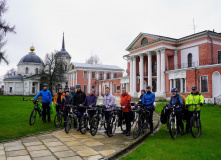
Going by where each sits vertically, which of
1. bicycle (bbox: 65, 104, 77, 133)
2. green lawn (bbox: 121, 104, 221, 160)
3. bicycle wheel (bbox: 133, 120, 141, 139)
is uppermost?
bicycle (bbox: 65, 104, 77, 133)

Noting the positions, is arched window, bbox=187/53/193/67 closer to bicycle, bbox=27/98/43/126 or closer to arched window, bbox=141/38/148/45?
arched window, bbox=141/38/148/45

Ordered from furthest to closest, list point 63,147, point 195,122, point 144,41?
point 144,41, point 195,122, point 63,147

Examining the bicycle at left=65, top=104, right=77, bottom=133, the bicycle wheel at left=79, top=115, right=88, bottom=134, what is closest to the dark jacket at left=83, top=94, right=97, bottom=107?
the bicycle at left=65, top=104, right=77, bottom=133

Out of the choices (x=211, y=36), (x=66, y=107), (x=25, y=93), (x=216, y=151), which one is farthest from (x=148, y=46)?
(x=25, y=93)

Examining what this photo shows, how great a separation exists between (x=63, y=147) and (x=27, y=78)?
210 ft

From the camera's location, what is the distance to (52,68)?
44719mm

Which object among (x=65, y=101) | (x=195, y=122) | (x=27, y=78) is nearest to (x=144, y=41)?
(x=65, y=101)

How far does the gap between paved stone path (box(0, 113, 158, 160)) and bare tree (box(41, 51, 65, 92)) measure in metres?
38.5

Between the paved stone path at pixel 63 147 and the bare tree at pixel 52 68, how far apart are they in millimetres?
38466

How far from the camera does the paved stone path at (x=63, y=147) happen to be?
5023mm

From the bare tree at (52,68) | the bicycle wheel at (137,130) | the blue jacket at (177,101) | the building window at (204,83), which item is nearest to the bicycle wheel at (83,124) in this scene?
the bicycle wheel at (137,130)

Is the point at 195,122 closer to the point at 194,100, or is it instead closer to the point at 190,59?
the point at 194,100

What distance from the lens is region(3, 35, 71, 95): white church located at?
209 ft

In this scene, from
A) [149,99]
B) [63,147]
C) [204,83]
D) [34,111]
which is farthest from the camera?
[204,83]
